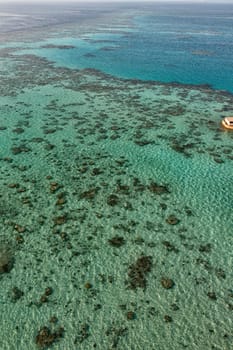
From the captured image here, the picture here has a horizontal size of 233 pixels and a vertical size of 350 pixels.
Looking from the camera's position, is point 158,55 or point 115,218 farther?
point 158,55

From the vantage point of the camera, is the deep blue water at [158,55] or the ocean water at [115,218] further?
the deep blue water at [158,55]

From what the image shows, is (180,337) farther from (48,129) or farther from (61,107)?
(61,107)

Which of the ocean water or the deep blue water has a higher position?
the deep blue water

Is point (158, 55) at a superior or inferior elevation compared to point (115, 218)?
superior

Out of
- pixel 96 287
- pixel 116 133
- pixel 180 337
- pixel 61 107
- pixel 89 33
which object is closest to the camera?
pixel 180 337

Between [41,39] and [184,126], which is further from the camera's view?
[41,39]

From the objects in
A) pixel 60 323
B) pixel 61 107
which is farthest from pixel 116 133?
pixel 60 323

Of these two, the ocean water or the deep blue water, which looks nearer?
the ocean water

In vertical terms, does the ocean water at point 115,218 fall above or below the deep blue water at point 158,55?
below
